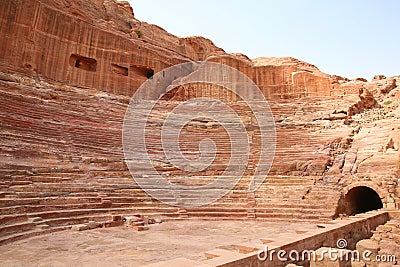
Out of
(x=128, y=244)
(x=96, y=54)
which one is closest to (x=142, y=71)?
(x=96, y=54)

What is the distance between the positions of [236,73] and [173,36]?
10.6 metres

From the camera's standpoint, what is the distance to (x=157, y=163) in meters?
12.8

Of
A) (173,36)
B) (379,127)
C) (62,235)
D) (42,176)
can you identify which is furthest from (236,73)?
(62,235)

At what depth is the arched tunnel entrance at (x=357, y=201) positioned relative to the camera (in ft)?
33.3

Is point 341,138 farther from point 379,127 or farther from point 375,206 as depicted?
point 375,206

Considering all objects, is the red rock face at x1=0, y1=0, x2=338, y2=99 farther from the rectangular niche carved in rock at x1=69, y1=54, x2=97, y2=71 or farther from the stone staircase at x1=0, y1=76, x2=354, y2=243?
→ the stone staircase at x1=0, y1=76, x2=354, y2=243

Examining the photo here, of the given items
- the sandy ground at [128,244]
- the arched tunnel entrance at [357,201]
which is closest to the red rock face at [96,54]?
the arched tunnel entrance at [357,201]

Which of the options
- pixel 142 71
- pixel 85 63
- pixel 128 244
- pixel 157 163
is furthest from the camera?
pixel 142 71

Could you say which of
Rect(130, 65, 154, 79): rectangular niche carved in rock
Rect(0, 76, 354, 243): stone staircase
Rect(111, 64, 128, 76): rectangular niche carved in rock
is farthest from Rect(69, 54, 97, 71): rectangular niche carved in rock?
Rect(0, 76, 354, 243): stone staircase

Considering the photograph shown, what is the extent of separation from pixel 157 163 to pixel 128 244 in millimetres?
6644

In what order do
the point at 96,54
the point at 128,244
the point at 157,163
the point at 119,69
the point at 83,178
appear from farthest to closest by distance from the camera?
the point at 119,69 < the point at 96,54 < the point at 157,163 < the point at 83,178 < the point at 128,244

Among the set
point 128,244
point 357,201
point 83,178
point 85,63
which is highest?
point 85,63

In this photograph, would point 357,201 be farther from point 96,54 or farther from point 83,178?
point 96,54

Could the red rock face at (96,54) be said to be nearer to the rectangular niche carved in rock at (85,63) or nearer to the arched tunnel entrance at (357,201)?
the rectangular niche carved in rock at (85,63)
